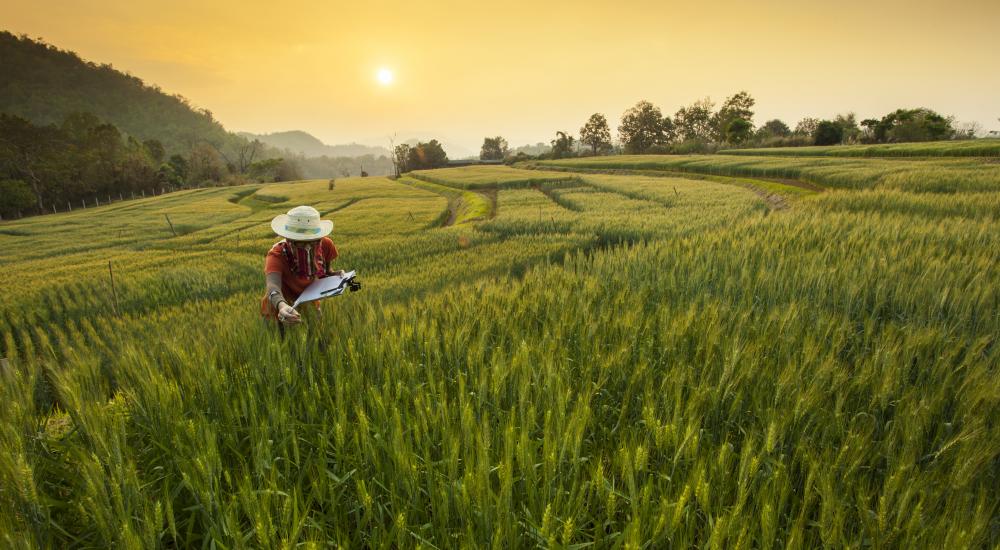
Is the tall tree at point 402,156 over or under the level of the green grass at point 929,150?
over

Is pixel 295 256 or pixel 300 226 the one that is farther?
pixel 295 256

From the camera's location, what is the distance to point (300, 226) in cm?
417

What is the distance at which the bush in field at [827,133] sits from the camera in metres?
55.5

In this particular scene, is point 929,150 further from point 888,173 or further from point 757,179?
point 888,173

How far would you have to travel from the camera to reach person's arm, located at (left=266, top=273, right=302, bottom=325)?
3248mm

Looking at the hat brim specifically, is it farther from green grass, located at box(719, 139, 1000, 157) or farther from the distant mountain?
the distant mountain

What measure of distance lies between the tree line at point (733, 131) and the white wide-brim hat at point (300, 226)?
68521mm

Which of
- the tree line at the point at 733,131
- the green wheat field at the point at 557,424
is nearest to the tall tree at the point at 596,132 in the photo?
the tree line at the point at 733,131

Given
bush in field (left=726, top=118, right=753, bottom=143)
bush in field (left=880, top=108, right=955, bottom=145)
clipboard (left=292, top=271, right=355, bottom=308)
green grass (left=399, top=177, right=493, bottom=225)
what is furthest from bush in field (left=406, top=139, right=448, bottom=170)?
clipboard (left=292, top=271, right=355, bottom=308)

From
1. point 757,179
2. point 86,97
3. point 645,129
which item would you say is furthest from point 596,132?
point 86,97

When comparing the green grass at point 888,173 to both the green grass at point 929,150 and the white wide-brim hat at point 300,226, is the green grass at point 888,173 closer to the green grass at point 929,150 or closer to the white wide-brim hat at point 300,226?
the green grass at point 929,150

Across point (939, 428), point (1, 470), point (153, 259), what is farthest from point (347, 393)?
point (153, 259)

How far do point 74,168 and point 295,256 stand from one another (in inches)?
3486

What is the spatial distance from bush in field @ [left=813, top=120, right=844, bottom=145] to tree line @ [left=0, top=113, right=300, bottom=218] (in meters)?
104
